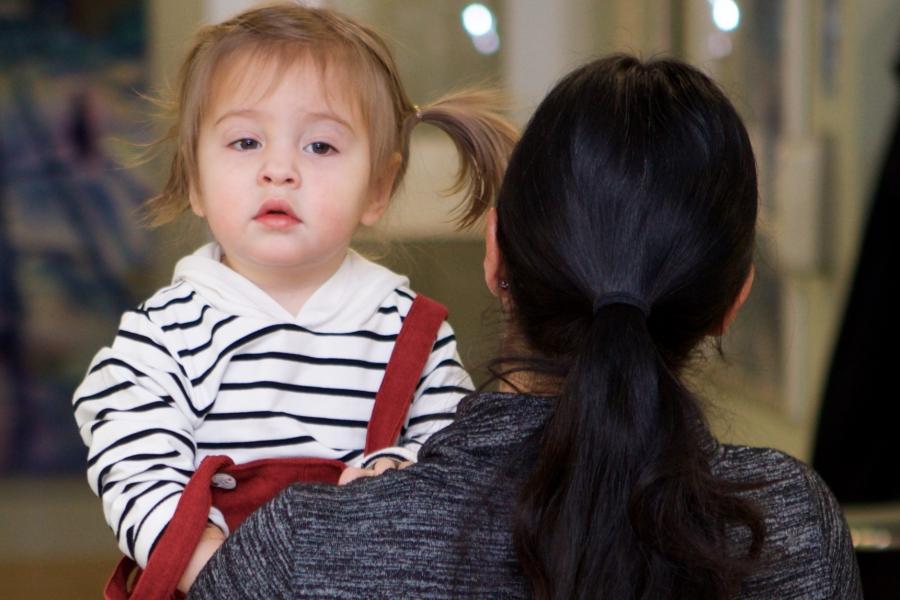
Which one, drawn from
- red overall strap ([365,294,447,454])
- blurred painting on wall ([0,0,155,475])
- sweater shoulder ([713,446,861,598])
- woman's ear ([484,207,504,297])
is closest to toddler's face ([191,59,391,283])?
red overall strap ([365,294,447,454])

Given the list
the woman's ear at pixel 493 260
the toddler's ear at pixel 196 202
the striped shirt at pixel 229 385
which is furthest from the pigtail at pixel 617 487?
the toddler's ear at pixel 196 202

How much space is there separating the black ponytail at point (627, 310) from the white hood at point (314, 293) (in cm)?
28

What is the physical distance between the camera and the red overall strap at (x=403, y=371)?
1.14m

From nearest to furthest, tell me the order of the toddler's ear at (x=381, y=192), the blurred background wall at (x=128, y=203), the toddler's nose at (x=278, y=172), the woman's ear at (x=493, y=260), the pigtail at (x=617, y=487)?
the pigtail at (x=617, y=487)
the woman's ear at (x=493, y=260)
the toddler's nose at (x=278, y=172)
the toddler's ear at (x=381, y=192)
the blurred background wall at (x=128, y=203)

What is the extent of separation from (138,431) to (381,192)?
349mm

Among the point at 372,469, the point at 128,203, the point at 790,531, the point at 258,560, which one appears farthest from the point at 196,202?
the point at 128,203

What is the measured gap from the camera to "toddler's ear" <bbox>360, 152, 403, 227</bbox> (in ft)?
4.07

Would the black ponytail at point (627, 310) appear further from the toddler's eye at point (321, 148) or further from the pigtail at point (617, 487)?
the toddler's eye at point (321, 148)

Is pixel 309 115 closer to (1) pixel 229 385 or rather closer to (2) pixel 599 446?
(1) pixel 229 385

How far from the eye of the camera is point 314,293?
1192mm

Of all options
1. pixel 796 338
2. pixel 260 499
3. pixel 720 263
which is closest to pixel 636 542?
pixel 720 263

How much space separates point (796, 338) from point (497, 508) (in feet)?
6.41

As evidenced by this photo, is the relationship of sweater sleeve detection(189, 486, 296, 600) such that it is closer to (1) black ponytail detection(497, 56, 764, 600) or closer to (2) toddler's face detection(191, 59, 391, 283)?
(1) black ponytail detection(497, 56, 764, 600)

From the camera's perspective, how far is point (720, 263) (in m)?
0.91
